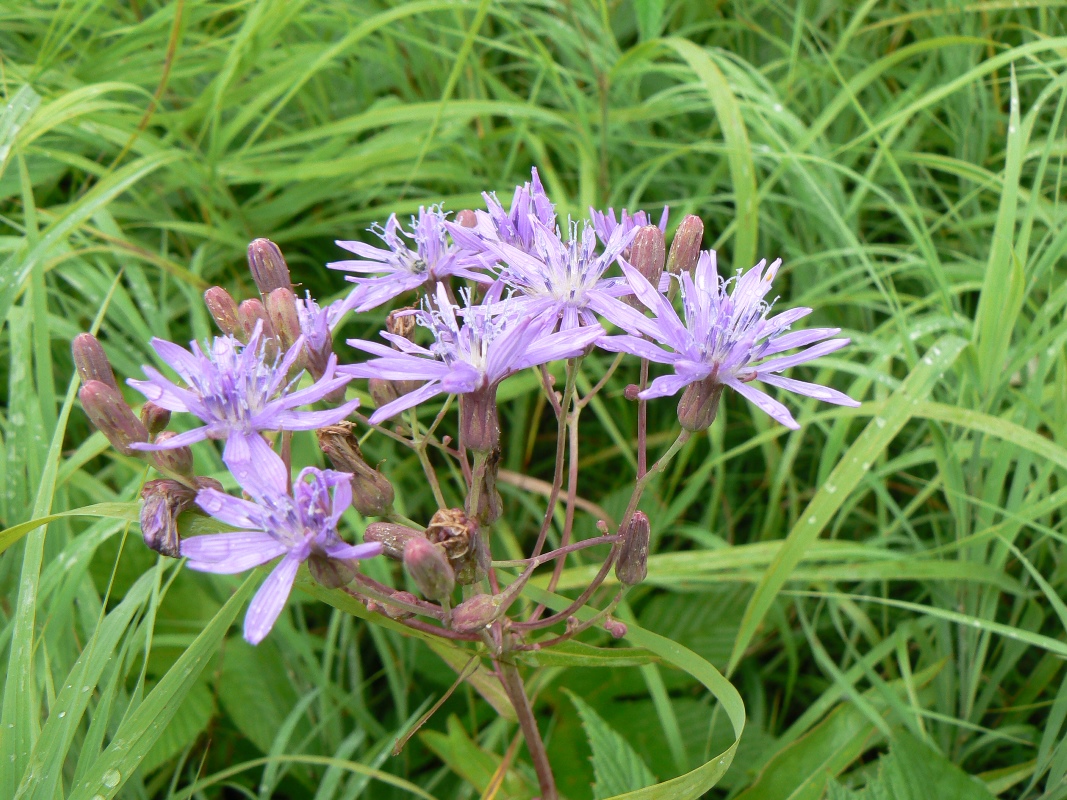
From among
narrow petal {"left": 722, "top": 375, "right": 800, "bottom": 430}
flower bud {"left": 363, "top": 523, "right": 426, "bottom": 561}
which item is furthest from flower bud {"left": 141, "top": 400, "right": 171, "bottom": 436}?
narrow petal {"left": 722, "top": 375, "right": 800, "bottom": 430}

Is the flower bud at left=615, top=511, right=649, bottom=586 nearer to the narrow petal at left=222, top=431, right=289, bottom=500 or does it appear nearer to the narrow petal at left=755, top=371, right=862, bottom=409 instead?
the narrow petal at left=755, top=371, right=862, bottom=409

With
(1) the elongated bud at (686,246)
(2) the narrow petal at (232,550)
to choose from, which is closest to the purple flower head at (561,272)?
(1) the elongated bud at (686,246)

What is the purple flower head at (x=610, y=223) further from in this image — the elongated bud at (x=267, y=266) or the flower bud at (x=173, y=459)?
the flower bud at (x=173, y=459)

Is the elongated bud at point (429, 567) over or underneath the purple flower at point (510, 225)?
underneath

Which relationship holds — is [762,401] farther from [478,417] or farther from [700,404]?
[478,417]

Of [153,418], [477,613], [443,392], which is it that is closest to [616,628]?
[477,613]

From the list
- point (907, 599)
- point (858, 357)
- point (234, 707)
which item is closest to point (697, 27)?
point (858, 357)
